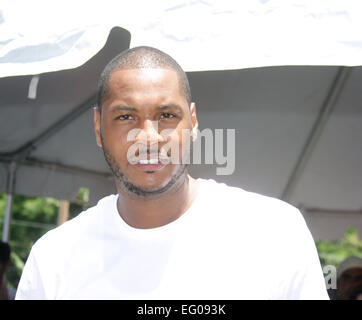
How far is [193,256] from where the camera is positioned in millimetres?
1728

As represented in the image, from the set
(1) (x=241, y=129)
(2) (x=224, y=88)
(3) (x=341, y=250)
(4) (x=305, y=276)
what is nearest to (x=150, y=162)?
(4) (x=305, y=276)

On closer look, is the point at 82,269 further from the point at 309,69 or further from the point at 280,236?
the point at 309,69

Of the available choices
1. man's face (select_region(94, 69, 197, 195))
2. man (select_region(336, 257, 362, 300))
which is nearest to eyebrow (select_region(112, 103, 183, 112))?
man's face (select_region(94, 69, 197, 195))

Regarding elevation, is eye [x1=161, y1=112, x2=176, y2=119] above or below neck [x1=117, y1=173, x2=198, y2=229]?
above

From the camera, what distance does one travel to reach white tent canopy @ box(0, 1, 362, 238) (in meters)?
1.99

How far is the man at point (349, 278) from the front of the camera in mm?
4203

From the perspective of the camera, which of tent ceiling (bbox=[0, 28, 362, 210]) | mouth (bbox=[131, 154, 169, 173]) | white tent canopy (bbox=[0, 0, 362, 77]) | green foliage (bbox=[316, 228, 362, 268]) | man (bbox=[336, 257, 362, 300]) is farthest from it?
green foliage (bbox=[316, 228, 362, 268])

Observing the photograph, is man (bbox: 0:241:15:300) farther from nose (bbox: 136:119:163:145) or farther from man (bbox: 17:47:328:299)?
nose (bbox: 136:119:163:145)

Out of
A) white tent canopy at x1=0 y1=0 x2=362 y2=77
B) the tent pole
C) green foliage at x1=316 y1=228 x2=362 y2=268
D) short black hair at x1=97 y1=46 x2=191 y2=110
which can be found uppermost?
green foliage at x1=316 y1=228 x2=362 y2=268

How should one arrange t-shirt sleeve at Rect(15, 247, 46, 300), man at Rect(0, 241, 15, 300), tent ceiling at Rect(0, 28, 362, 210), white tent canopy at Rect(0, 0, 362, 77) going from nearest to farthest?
t-shirt sleeve at Rect(15, 247, 46, 300)
white tent canopy at Rect(0, 0, 362, 77)
tent ceiling at Rect(0, 28, 362, 210)
man at Rect(0, 241, 15, 300)

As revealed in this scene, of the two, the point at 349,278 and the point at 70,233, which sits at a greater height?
the point at 349,278

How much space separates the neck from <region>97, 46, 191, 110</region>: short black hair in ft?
0.97

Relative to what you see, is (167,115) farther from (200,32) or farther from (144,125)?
(200,32)

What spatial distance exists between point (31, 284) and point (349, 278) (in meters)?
3.09
